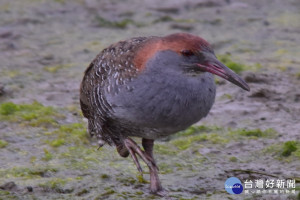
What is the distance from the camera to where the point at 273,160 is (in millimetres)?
6133

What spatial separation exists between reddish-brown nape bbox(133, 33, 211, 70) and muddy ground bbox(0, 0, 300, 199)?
3.57ft

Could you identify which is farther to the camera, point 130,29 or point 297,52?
point 130,29

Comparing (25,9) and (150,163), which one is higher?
(25,9)

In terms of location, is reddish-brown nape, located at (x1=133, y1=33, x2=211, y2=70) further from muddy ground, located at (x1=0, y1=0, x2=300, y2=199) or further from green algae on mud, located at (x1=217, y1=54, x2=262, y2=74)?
green algae on mud, located at (x1=217, y1=54, x2=262, y2=74)

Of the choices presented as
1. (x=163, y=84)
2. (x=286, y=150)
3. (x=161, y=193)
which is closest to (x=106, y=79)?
(x=163, y=84)

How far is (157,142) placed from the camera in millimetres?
6664

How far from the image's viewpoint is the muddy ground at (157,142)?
18.7 feet

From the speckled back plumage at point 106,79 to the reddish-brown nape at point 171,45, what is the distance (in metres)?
0.09

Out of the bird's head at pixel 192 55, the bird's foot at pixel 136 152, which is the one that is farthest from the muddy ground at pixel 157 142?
the bird's head at pixel 192 55

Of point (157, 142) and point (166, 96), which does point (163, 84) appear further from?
point (157, 142)

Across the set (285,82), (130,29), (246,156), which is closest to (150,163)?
(246,156)

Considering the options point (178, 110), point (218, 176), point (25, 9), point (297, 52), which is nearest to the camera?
point (178, 110)

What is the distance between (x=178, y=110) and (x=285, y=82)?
3.42 metres

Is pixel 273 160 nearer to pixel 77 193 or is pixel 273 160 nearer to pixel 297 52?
pixel 77 193
